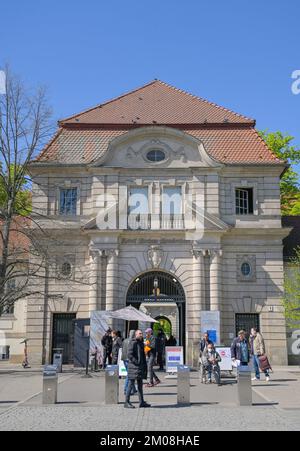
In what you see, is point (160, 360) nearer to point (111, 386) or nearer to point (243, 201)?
point (243, 201)

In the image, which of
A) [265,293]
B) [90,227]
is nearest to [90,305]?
[90,227]

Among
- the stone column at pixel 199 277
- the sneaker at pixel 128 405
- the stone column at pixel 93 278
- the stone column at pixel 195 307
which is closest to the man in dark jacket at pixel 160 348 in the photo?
the stone column at pixel 195 307

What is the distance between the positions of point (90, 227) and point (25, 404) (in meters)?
14.6

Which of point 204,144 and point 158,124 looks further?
point 204,144

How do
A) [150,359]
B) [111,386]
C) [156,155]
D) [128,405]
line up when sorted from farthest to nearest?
1. [156,155]
2. [150,359]
3. [111,386]
4. [128,405]

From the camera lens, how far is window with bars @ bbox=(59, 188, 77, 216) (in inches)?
1173

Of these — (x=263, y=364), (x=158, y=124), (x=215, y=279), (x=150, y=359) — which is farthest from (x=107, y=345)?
(x=158, y=124)

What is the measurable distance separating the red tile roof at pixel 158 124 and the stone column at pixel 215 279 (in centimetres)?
530

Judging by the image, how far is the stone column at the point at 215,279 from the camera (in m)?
27.7

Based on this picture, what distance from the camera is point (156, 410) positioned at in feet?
43.8

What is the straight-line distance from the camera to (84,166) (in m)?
29.5

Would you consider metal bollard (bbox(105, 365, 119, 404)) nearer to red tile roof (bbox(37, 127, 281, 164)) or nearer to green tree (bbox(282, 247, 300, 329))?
green tree (bbox(282, 247, 300, 329))

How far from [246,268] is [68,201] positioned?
10.3 m
